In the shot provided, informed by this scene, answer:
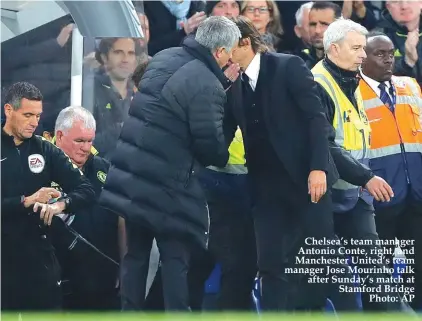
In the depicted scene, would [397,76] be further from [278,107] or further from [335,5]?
[278,107]

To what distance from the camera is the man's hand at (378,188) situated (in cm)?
636

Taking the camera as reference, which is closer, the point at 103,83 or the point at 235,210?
the point at 235,210

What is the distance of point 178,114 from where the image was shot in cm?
584

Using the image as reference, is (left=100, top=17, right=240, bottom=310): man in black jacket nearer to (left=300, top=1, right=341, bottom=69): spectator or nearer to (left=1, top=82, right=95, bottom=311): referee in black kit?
(left=1, top=82, right=95, bottom=311): referee in black kit

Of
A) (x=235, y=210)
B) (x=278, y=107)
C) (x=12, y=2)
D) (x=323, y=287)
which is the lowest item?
(x=323, y=287)

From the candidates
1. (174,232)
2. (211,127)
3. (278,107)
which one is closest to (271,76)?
(278,107)

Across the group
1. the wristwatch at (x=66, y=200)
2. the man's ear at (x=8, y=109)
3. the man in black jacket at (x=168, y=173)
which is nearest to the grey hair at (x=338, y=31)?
the man in black jacket at (x=168, y=173)

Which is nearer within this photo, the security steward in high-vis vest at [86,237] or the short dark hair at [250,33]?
the short dark hair at [250,33]

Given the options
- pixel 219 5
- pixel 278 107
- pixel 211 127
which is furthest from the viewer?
pixel 219 5

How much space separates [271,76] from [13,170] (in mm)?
1396

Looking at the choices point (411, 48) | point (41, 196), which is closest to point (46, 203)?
point (41, 196)

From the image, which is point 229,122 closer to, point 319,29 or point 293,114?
point 293,114

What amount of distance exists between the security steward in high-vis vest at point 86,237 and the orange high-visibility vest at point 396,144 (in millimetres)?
1452

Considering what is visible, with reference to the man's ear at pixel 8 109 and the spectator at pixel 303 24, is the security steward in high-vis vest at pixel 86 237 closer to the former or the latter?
the man's ear at pixel 8 109
